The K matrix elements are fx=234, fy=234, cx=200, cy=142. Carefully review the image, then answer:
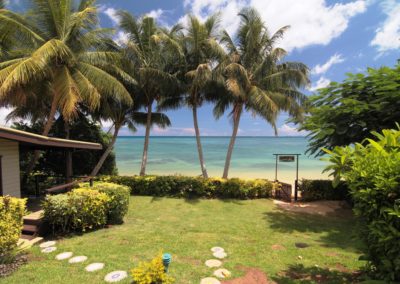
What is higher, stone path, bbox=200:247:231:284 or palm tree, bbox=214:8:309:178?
palm tree, bbox=214:8:309:178

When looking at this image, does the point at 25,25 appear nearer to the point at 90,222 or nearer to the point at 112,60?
the point at 112,60

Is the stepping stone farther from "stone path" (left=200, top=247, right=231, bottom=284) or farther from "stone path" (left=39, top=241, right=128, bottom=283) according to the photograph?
"stone path" (left=39, top=241, right=128, bottom=283)

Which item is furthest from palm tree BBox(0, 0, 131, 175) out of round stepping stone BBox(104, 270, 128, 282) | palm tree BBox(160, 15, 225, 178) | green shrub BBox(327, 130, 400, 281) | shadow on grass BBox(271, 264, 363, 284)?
green shrub BBox(327, 130, 400, 281)

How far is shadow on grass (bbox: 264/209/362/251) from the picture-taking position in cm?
624

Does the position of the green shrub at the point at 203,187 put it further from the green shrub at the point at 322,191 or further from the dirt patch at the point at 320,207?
the green shrub at the point at 322,191

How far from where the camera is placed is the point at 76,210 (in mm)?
6137

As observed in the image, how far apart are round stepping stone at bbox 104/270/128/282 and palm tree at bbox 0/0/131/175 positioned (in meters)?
6.46

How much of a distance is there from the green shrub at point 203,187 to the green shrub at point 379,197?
25.3 ft

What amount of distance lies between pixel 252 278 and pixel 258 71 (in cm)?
979

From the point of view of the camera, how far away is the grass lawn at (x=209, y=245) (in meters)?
4.38

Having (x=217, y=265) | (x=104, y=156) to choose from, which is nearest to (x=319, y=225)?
(x=217, y=265)

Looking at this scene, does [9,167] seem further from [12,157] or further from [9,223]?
[9,223]

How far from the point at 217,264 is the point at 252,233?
2.32 m

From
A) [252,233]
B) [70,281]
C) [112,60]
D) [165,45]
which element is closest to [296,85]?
[165,45]
